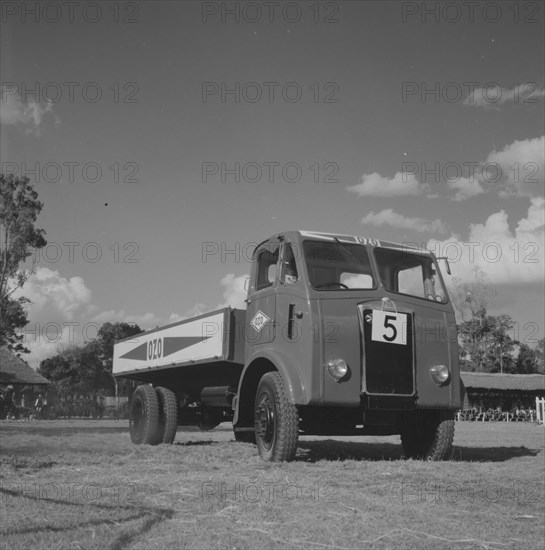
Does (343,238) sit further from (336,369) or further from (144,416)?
(144,416)

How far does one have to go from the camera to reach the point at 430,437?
28.7 ft

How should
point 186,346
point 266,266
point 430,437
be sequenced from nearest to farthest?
point 430,437 < point 266,266 < point 186,346

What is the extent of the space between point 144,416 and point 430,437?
5218 millimetres

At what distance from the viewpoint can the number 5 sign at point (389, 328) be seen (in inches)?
311

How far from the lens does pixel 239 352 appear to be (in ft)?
30.6

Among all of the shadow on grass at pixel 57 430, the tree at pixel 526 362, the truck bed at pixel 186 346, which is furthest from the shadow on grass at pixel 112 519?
the tree at pixel 526 362

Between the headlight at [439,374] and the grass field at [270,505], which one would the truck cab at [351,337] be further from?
the grass field at [270,505]

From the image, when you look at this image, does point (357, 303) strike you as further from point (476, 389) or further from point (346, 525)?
point (476, 389)

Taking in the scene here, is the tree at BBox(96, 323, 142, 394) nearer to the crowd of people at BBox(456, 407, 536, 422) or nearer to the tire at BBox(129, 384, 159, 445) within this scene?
the crowd of people at BBox(456, 407, 536, 422)

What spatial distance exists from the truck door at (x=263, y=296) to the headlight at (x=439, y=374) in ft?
6.50

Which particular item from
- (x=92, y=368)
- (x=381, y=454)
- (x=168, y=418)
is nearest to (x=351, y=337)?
(x=381, y=454)

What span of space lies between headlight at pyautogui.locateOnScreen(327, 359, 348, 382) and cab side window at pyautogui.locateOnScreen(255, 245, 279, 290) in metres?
1.59

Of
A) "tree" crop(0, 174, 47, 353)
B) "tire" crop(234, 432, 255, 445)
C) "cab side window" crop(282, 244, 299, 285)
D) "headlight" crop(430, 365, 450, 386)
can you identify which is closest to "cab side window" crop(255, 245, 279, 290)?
"cab side window" crop(282, 244, 299, 285)

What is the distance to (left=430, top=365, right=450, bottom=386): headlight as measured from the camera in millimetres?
8180
